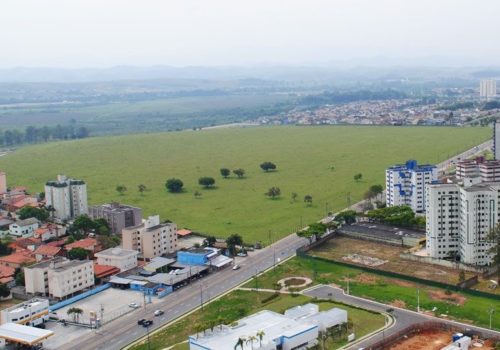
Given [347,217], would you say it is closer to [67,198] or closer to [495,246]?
[495,246]

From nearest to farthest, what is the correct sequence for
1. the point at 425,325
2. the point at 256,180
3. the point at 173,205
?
the point at 425,325
the point at 173,205
the point at 256,180

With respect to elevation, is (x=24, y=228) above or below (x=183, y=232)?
above

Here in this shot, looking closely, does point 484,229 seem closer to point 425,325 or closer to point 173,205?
point 425,325

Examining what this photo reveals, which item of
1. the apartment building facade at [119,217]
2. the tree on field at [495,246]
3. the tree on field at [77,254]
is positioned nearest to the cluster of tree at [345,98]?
the apartment building facade at [119,217]

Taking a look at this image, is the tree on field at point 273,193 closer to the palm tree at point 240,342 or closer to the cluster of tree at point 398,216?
the cluster of tree at point 398,216

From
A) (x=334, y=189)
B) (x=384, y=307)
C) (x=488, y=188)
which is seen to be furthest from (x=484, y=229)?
(x=334, y=189)

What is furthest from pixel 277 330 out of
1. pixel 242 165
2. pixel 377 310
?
pixel 242 165
